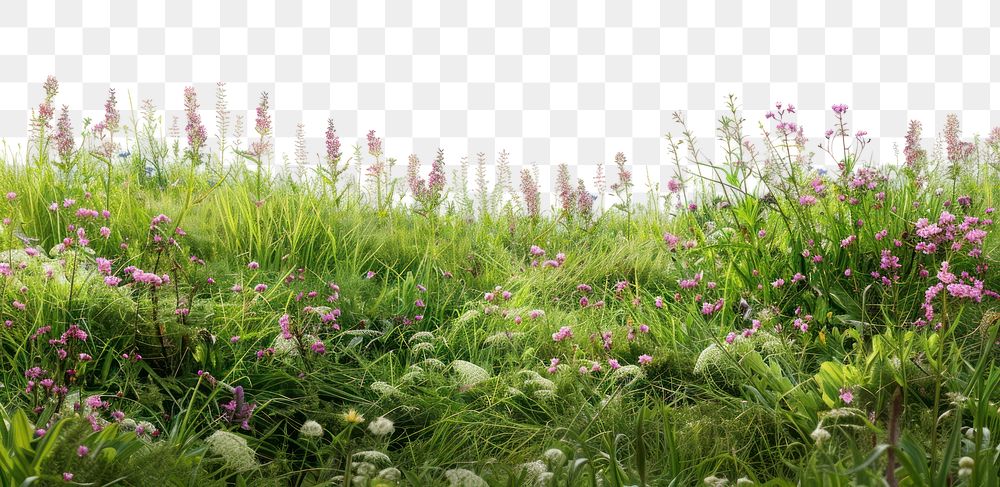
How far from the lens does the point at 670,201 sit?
6.49 metres

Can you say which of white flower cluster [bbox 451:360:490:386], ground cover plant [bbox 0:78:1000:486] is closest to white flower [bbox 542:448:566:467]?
ground cover plant [bbox 0:78:1000:486]

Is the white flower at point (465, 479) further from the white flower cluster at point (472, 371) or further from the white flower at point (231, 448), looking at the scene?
the white flower cluster at point (472, 371)

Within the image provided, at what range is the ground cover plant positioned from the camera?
2188 mm

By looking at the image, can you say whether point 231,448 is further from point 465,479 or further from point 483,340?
point 483,340

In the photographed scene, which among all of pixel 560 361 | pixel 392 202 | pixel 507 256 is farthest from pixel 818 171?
pixel 392 202

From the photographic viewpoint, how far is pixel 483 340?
3641 millimetres

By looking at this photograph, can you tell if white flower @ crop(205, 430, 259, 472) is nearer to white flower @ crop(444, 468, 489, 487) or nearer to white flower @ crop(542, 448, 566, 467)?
white flower @ crop(444, 468, 489, 487)

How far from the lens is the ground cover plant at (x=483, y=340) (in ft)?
7.18

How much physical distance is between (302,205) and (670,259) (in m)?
2.29

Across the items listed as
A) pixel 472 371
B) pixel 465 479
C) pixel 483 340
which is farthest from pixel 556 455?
pixel 483 340

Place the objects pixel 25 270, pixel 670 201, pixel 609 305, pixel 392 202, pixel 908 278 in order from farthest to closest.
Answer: pixel 670 201 → pixel 392 202 → pixel 609 305 → pixel 908 278 → pixel 25 270

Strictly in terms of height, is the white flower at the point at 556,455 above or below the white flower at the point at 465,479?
above

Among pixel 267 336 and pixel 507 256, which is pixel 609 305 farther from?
pixel 267 336

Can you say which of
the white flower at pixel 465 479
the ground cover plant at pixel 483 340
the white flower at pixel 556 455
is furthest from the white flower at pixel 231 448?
the white flower at pixel 556 455
